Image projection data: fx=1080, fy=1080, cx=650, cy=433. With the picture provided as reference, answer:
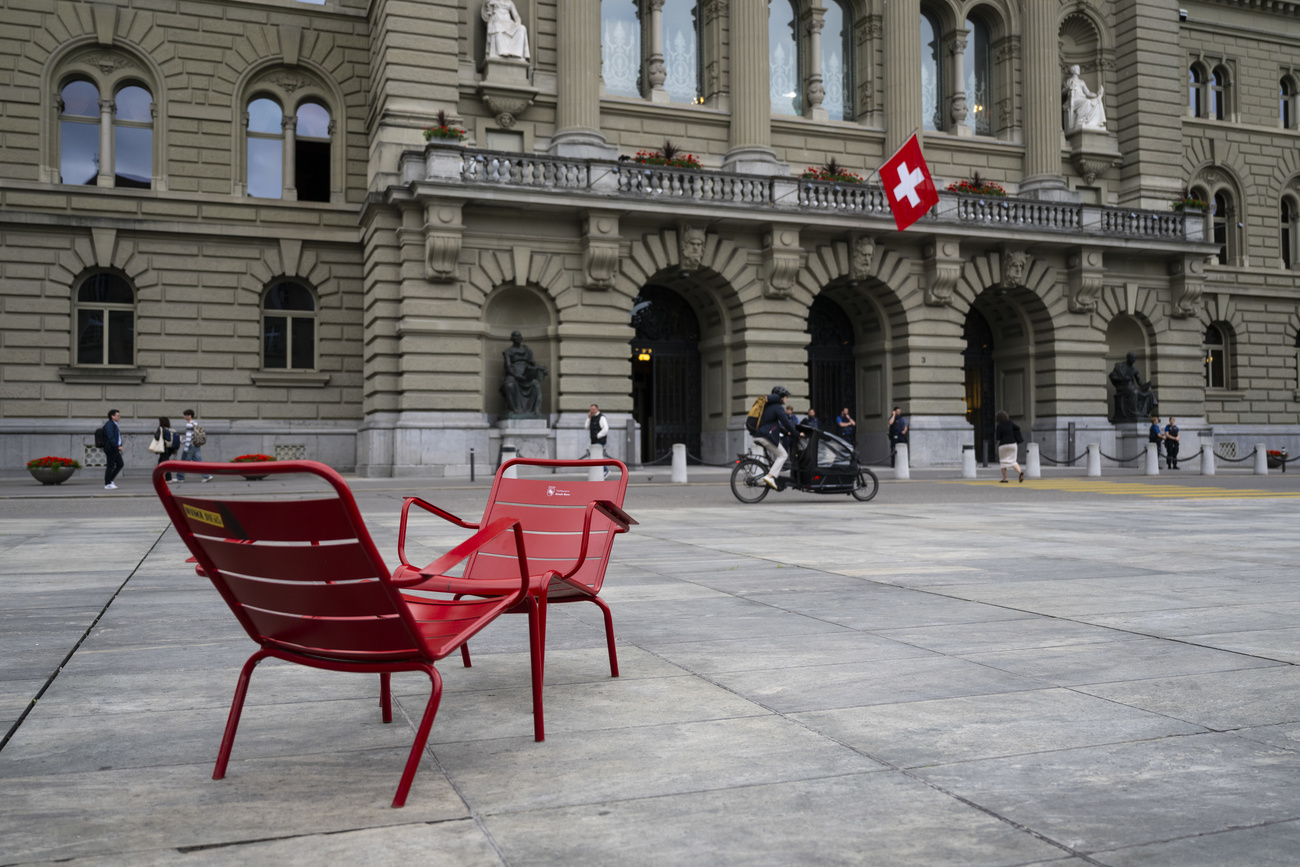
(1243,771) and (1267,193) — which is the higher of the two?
(1267,193)

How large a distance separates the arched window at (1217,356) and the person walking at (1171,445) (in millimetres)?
8864

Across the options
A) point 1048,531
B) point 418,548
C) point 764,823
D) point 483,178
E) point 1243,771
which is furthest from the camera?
point 483,178

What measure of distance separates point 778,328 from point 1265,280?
22497mm

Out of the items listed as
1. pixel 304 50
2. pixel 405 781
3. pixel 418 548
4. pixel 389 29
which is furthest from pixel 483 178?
pixel 405 781

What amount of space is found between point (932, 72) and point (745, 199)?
1089 cm

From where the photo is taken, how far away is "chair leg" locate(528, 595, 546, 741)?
3699mm

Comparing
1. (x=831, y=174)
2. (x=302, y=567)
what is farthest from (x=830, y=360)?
(x=302, y=567)

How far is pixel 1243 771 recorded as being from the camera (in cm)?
331

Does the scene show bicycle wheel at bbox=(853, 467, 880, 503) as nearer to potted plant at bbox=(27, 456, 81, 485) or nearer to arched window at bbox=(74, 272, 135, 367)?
potted plant at bbox=(27, 456, 81, 485)

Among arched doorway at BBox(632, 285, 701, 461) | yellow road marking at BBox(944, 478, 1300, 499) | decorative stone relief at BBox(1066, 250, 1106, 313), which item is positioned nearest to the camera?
yellow road marking at BBox(944, 478, 1300, 499)

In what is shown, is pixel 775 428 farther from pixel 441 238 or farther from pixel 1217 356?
pixel 1217 356

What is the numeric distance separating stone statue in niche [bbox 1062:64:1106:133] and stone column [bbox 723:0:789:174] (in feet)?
39.1

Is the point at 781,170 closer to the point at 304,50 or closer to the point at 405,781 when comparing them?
the point at 304,50

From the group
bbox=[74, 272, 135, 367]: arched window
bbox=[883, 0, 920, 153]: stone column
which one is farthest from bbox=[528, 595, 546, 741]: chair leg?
bbox=[883, 0, 920, 153]: stone column
